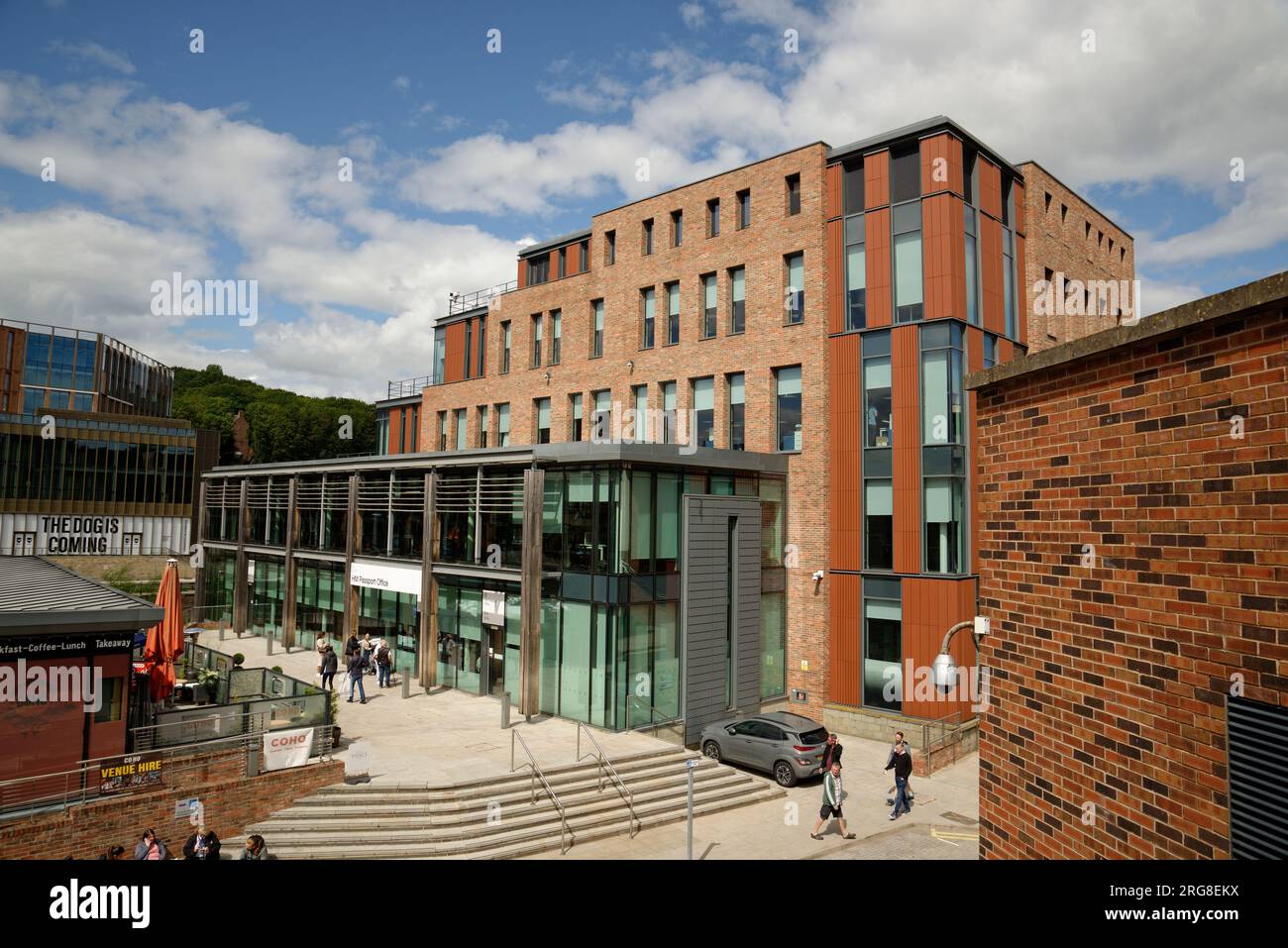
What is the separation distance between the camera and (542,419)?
1393 inches

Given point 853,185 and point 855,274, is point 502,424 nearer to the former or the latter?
point 855,274

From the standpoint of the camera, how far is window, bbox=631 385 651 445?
30766mm

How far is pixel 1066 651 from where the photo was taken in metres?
5.12

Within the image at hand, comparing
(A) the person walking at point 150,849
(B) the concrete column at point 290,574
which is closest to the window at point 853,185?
(A) the person walking at point 150,849

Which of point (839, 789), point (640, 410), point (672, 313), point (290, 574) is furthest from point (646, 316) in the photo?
point (839, 789)

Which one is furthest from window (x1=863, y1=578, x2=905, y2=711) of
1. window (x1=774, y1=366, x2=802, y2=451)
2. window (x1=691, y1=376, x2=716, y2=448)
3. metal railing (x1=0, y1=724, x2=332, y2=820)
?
metal railing (x1=0, y1=724, x2=332, y2=820)

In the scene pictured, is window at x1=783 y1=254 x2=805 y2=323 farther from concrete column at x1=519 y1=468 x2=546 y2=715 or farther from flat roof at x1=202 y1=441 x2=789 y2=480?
concrete column at x1=519 y1=468 x2=546 y2=715

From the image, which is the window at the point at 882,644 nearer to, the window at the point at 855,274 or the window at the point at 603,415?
the window at the point at 855,274

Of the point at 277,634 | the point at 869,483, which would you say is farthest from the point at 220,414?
the point at 869,483

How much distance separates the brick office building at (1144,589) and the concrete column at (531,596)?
57.3 ft

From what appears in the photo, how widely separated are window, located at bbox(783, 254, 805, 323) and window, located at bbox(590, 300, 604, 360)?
8805 millimetres

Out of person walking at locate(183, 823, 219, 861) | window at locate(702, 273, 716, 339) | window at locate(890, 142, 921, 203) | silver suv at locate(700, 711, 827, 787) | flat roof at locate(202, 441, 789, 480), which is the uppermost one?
window at locate(890, 142, 921, 203)

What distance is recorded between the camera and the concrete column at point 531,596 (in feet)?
72.8
